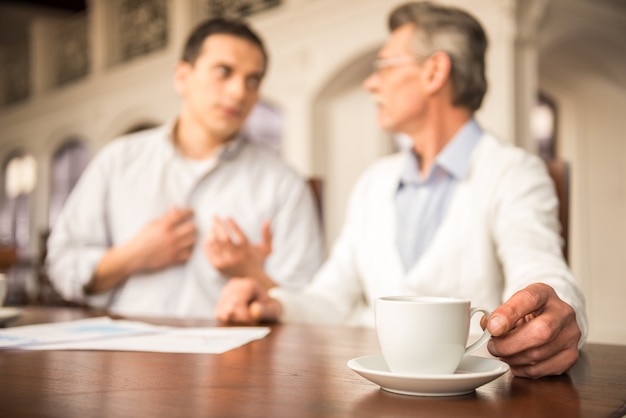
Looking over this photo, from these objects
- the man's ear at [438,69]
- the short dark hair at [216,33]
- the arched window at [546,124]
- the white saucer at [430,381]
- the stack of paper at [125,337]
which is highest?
the arched window at [546,124]

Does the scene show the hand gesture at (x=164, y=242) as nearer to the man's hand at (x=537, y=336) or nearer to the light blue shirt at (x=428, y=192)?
the light blue shirt at (x=428, y=192)

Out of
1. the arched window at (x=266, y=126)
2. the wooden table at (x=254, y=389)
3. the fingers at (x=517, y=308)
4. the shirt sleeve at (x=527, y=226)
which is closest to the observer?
the wooden table at (x=254, y=389)

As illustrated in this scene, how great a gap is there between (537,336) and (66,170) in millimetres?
10568

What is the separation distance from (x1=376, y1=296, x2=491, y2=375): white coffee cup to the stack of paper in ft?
1.14

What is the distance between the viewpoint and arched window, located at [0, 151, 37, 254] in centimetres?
1066

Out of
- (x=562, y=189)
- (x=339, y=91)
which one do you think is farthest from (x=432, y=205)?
(x=339, y=91)

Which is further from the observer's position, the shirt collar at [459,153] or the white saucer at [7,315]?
the shirt collar at [459,153]

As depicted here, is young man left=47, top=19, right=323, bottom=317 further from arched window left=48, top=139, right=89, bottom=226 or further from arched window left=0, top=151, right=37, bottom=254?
arched window left=0, top=151, right=37, bottom=254

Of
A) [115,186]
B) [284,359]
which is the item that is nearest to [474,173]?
[284,359]

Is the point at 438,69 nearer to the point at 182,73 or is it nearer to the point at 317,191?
the point at 317,191

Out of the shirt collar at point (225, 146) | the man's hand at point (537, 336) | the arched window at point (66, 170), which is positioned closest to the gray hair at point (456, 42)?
the shirt collar at point (225, 146)

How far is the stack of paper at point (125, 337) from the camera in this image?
1.03 m

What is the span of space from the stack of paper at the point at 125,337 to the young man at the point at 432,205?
0.56 ft

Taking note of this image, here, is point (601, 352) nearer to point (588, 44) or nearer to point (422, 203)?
point (422, 203)
